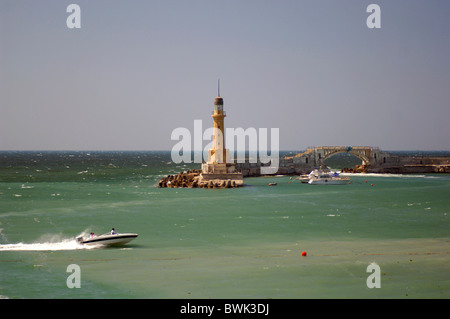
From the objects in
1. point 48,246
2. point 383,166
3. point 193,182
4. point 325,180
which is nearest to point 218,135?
point 193,182

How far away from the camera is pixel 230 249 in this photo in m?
28.6

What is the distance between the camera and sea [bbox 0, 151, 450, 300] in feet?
70.8

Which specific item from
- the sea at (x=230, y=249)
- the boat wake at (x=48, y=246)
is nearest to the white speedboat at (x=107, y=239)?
the boat wake at (x=48, y=246)

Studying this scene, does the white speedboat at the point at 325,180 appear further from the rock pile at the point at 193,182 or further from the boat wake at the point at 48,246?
the boat wake at the point at 48,246

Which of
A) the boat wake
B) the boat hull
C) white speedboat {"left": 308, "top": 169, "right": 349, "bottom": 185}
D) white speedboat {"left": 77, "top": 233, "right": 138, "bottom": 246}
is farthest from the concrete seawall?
white speedboat {"left": 77, "top": 233, "right": 138, "bottom": 246}

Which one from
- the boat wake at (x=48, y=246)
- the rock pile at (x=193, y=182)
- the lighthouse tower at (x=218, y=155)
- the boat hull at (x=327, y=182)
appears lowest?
the boat hull at (x=327, y=182)

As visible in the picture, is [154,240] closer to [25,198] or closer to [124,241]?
[124,241]

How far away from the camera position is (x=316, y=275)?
23266 mm

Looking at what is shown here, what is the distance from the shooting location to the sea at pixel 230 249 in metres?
21.6

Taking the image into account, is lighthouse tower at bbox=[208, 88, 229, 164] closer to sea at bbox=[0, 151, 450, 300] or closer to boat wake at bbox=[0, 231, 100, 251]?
sea at bbox=[0, 151, 450, 300]

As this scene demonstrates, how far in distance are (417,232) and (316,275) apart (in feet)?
43.9

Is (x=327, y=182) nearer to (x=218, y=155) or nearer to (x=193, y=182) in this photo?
(x=218, y=155)

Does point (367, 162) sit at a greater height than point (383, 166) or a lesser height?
greater
